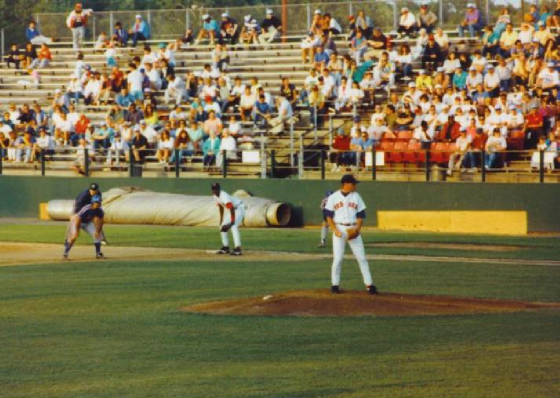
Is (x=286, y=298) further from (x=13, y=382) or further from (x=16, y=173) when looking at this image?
(x=16, y=173)

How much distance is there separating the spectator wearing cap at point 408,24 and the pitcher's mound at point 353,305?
21081 millimetres

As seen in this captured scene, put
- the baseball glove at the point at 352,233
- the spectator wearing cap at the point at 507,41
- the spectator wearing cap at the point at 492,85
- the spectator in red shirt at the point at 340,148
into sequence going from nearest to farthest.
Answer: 1. the baseball glove at the point at 352,233
2. the spectator wearing cap at the point at 492,85
3. the spectator in red shirt at the point at 340,148
4. the spectator wearing cap at the point at 507,41

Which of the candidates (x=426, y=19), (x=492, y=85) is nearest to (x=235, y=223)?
(x=492, y=85)

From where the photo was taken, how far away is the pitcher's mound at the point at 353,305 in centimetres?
1800

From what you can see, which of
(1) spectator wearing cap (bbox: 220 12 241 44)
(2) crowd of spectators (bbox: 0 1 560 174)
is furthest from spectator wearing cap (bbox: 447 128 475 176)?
(1) spectator wearing cap (bbox: 220 12 241 44)

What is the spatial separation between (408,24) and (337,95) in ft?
13.1

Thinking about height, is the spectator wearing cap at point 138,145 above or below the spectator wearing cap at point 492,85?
below

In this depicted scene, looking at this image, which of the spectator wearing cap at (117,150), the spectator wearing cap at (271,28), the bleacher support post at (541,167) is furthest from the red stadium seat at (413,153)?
the spectator wearing cap at (271,28)

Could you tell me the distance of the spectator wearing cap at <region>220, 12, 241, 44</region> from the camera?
44.2 meters

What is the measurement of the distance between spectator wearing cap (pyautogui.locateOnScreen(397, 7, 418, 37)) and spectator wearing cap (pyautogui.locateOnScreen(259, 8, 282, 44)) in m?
5.29

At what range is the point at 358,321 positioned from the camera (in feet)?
56.5

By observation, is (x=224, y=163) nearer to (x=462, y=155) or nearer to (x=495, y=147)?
(x=462, y=155)

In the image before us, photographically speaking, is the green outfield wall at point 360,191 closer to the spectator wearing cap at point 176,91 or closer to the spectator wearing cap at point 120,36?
the spectator wearing cap at point 176,91

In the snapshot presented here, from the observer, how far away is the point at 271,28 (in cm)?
4328
